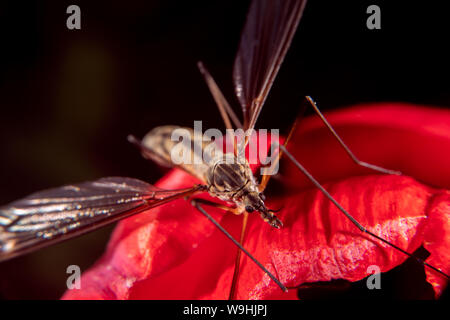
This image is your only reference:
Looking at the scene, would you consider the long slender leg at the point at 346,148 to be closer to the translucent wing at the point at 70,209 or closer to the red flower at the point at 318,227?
the red flower at the point at 318,227

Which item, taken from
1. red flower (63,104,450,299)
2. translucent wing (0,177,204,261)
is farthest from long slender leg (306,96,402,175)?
translucent wing (0,177,204,261)

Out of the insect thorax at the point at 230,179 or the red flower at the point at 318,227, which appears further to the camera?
the insect thorax at the point at 230,179

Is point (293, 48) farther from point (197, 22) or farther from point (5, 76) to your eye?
point (5, 76)

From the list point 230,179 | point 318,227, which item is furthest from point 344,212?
point 230,179

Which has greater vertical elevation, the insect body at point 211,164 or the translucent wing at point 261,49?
the translucent wing at point 261,49

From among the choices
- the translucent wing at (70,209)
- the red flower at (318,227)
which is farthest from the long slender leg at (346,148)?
the translucent wing at (70,209)

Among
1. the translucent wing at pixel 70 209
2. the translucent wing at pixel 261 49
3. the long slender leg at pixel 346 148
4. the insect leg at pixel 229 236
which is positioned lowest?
the insect leg at pixel 229 236
